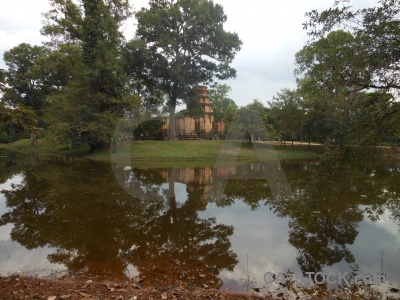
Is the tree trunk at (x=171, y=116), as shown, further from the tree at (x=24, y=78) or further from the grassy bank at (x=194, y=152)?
the tree at (x=24, y=78)

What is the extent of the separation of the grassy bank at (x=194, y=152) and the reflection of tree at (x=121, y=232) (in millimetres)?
11465

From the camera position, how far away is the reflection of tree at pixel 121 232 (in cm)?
456

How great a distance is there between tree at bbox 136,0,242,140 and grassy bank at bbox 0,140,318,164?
5.02 m

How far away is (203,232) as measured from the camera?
245 inches

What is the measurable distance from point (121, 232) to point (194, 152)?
18.2 metres

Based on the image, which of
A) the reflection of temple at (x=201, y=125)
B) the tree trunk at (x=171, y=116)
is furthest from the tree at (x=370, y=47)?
the reflection of temple at (x=201, y=125)

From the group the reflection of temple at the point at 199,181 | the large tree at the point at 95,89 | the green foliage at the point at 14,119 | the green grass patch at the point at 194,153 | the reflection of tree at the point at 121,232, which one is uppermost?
the large tree at the point at 95,89

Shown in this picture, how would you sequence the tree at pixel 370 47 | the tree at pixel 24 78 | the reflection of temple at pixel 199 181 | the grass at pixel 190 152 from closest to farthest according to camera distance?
the tree at pixel 370 47 < the reflection of temple at pixel 199 181 < the grass at pixel 190 152 < the tree at pixel 24 78

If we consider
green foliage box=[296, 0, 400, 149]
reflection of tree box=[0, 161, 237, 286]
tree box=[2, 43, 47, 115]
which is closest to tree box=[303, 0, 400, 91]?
green foliage box=[296, 0, 400, 149]

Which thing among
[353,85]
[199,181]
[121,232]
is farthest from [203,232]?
[199,181]

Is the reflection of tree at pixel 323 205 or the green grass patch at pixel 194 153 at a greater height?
the green grass patch at pixel 194 153

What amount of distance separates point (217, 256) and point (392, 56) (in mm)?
4376

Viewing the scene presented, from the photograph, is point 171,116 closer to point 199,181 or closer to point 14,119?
point 199,181

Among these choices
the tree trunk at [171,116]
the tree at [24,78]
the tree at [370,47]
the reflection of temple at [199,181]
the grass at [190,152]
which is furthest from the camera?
the tree at [24,78]
